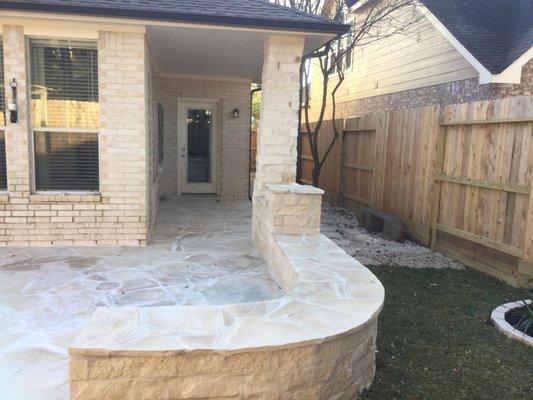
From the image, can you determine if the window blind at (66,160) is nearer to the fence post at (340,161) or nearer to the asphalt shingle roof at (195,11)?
the asphalt shingle roof at (195,11)

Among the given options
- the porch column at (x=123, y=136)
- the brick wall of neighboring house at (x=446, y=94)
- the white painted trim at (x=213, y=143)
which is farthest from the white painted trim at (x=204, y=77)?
the porch column at (x=123, y=136)

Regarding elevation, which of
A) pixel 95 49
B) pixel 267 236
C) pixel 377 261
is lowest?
pixel 377 261

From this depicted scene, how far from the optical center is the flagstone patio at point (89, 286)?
122 inches

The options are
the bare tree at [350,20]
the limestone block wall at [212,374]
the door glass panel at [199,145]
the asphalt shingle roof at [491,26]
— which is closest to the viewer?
the limestone block wall at [212,374]

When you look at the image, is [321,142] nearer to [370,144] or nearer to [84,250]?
[370,144]

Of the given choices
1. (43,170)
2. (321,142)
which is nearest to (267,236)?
(43,170)

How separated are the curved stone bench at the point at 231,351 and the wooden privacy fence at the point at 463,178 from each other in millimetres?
3308

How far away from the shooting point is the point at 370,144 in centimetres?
965

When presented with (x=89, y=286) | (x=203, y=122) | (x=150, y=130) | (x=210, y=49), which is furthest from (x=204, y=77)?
(x=89, y=286)

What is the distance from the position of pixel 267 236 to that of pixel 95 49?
10.5ft

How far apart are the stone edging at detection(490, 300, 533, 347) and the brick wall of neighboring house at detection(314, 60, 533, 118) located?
216 inches

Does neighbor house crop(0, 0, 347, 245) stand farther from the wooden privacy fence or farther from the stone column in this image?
the wooden privacy fence

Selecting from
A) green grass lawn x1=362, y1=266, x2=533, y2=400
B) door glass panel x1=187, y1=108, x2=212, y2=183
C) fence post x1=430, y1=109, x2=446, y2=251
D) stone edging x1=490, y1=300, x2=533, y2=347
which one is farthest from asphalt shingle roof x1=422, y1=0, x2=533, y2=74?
door glass panel x1=187, y1=108, x2=212, y2=183

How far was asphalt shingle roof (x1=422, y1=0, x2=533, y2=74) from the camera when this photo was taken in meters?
9.13
